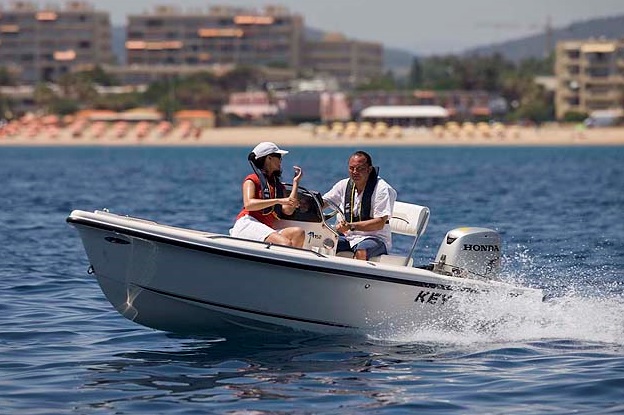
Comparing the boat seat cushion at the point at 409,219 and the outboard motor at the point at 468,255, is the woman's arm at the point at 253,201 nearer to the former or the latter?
the boat seat cushion at the point at 409,219

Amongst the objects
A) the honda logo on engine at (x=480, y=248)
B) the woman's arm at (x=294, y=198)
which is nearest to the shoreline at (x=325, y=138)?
the honda logo on engine at (x=480, y=248)

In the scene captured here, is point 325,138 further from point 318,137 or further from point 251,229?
point 251,229

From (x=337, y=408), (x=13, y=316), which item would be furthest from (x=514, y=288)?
(x=13, y=316)

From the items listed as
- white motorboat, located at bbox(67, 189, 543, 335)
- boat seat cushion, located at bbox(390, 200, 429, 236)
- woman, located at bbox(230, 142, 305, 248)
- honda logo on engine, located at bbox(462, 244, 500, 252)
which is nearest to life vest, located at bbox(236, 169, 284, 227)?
woman, located at bbox(230, 142, 305, 248)

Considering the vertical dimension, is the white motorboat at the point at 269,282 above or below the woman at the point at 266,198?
below

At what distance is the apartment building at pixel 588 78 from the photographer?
142 metres

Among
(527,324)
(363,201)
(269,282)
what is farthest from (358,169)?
(527,324)

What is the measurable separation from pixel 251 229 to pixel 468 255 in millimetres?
1951

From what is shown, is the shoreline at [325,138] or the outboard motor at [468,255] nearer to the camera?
the outboard motor at [468,255]

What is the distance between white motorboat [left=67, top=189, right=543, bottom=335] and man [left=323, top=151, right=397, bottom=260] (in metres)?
0.17

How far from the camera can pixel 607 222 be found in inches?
984

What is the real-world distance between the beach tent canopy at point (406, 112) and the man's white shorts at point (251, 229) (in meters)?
128

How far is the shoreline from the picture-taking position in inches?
4601

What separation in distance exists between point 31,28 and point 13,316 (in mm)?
191008
